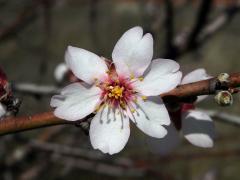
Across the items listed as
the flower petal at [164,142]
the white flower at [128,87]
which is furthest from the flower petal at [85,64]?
the flower petal at [164,142]

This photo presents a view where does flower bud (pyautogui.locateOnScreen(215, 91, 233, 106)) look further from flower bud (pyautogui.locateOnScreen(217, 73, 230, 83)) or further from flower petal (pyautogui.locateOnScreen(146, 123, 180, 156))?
flower petal (pyautogui.locateOnScreen(146, 123, 180, 156))

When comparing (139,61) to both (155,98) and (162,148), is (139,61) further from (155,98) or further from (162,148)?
(162,148)

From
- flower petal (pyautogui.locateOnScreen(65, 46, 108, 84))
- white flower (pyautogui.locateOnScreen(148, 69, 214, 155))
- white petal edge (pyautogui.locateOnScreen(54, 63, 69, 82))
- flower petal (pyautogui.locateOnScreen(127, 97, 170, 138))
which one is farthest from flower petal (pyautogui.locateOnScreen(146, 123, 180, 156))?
white petal edge (pyautogui.locateOnScreen(54, 63, 69, 82))

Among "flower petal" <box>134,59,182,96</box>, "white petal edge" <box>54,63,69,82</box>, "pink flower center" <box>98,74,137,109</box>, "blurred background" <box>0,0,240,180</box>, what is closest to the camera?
"flower petal" <box>134,59,182,96</box>

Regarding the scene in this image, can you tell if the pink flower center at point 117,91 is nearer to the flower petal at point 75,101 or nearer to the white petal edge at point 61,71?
the flower petal at point 75,101

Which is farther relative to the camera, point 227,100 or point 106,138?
point 106,138

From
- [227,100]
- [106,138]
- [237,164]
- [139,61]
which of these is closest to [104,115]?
[106,138]

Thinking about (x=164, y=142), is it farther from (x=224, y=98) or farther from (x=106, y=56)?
(x=106, y=56)
